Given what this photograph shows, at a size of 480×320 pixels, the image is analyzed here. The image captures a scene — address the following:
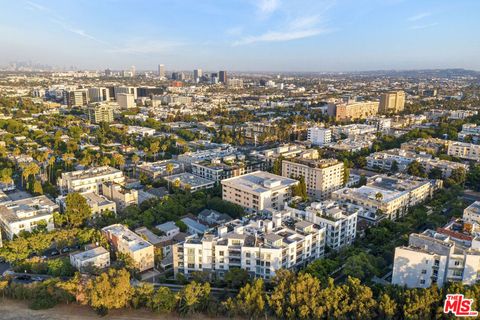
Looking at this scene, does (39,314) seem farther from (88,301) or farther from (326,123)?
(326,123)

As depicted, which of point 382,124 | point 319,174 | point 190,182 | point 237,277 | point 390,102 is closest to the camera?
point 237,277

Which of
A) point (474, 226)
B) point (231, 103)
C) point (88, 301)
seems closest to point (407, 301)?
point (474, 226)

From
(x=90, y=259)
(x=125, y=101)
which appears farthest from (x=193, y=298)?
(x=125, y=101)

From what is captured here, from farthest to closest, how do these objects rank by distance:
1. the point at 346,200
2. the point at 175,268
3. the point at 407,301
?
the point at 346,200
the point at 175,268
the point at 407,301

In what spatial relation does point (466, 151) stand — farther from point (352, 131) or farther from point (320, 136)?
point (320, 136)

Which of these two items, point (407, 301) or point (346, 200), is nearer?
point (407, 301)

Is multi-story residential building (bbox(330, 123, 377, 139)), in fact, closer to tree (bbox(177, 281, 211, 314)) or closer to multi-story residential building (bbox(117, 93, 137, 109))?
tree (bbox(177, 281, 211, 314))

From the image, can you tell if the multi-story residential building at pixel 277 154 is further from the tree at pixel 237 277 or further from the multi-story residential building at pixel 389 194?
the tree at pixel 237 277
